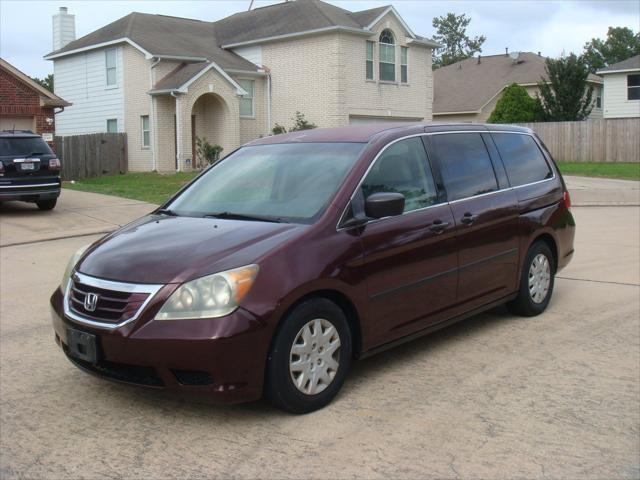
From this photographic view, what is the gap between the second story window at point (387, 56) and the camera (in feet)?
103

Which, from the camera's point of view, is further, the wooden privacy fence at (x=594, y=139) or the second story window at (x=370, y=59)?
the wooden privacy fence at (x=594, y=139)

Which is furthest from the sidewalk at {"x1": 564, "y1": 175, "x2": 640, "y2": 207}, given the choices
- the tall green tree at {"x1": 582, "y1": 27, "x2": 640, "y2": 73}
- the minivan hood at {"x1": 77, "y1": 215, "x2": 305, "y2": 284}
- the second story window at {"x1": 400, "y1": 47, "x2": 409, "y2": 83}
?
the tall green tree at {"x1": 582, "y1": 27, "x2": 640, "y2": 73}

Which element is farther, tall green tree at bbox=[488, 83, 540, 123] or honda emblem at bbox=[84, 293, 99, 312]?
tall green tree at bbox=[488, 83, 540, 123]

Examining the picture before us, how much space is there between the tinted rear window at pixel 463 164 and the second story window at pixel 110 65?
2716 cm

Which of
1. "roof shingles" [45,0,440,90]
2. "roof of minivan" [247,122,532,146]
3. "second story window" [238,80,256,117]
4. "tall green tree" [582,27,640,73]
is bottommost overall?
"roof of minivan" [247,122,532,146]

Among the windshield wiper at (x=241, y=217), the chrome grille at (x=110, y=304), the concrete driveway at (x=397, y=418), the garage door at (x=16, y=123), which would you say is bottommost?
the concrete driveway at (x=397, y=418)

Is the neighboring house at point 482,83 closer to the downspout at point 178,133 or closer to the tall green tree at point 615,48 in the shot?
the downspout at point 178,133

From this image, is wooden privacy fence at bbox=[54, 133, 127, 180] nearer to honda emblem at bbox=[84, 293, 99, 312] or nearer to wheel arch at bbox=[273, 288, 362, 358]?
honda emblem at bbox=[84, 293, 99, 312]

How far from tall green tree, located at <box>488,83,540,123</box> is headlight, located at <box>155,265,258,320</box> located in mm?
34779

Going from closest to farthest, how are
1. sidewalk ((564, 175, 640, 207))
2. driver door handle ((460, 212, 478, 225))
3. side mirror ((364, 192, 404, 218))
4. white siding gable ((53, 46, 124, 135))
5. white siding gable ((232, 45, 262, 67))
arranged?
side mirror ((364, 192, 404, 218)) → driver door handle ((460, 212, 478, 225)) → sidewalk ((564, 175, 640, 207)) → white siding gable ((53, 46, 124, 135)) → white siding gable ((232, 45, 262, 67))

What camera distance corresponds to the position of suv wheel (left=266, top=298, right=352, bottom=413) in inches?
173

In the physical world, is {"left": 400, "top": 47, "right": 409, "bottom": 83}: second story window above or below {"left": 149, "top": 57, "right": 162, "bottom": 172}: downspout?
above

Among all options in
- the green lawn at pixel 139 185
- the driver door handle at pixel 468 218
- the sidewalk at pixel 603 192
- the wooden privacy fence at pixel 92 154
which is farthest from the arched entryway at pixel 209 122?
the driver door handle at pixel 468 218

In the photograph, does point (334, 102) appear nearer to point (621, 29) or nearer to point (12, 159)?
point (12, 159)
